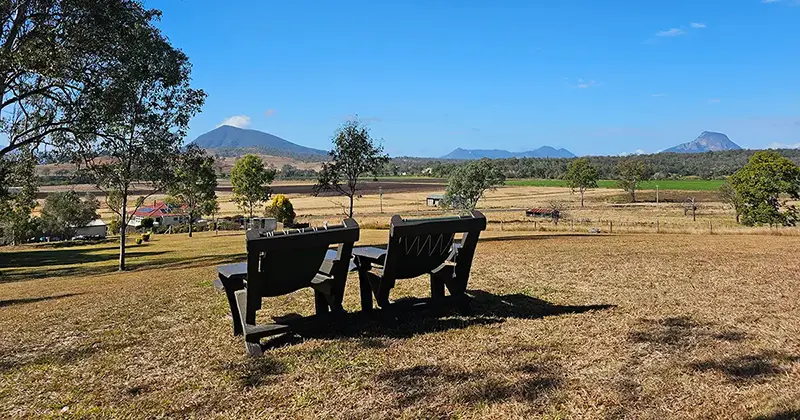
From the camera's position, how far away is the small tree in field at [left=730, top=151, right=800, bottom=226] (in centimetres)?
4200

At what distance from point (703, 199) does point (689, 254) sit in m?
76.8

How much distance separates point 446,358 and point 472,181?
1405 inches

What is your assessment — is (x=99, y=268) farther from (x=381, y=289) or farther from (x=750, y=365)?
(x=750, y=365)

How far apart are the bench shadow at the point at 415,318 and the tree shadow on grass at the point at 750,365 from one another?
208cm

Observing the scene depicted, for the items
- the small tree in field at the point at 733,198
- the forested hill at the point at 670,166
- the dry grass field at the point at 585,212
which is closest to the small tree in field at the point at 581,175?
the dry grass field at the point at 585,212

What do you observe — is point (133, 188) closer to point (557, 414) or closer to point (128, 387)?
point (128, 387)

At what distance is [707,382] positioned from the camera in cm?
396

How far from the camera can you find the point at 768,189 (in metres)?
42.7

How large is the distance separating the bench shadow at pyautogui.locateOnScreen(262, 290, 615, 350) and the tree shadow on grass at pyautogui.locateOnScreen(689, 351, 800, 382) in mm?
2082

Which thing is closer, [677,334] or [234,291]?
[677,334]

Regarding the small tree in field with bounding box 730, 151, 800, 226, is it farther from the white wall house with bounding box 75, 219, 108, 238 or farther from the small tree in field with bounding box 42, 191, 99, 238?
the white wall house with bounding box 75, 219, 108, 238

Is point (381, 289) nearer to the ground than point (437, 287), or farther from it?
farther from it

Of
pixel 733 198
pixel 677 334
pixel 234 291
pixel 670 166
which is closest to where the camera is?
pixel 677 334

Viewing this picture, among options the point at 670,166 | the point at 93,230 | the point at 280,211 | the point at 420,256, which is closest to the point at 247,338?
the point at 420,256
